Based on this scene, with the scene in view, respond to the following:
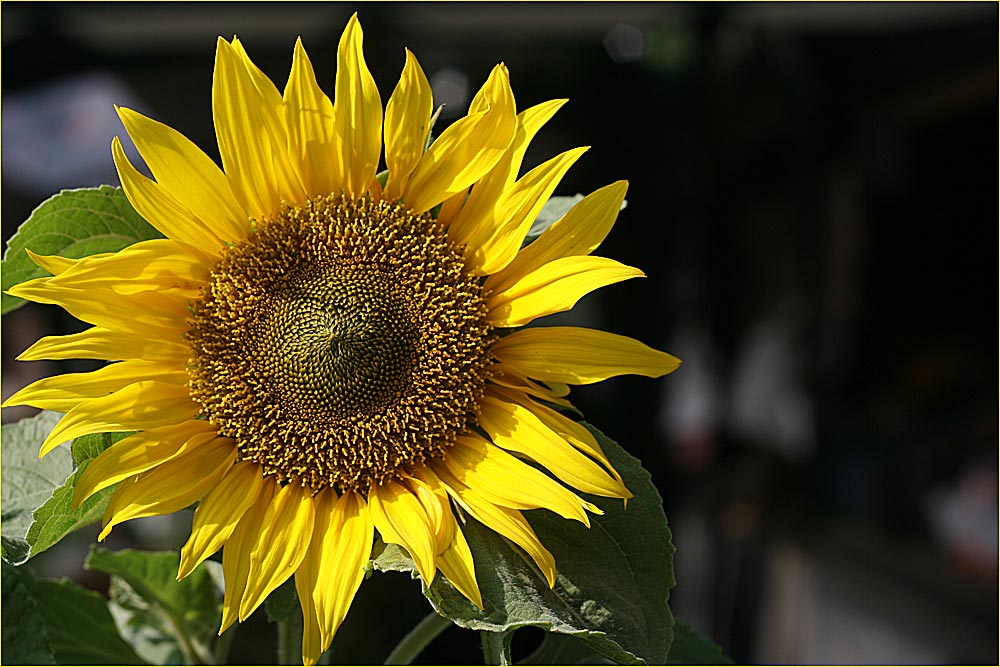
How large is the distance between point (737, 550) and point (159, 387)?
2577 millimetres

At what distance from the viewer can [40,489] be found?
18.6 inches

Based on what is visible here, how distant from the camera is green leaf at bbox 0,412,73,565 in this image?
458 mm

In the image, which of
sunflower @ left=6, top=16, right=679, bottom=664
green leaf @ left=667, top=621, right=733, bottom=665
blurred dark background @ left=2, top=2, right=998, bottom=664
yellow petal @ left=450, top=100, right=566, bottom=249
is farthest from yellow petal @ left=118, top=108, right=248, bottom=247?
blurred dark background @ left=2, top=2, right=998, bottom=664

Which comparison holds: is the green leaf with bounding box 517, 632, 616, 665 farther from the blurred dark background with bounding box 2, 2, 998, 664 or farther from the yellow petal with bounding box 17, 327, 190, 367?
the blurred dark background with bounding box 2, 2, 998, 664

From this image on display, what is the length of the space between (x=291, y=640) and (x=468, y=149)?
0.24 m

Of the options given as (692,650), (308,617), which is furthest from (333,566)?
(692,650)

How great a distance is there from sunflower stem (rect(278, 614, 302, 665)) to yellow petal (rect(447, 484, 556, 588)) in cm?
11

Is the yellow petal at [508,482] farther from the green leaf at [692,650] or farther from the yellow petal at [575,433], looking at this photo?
the green leaf at [692,650]

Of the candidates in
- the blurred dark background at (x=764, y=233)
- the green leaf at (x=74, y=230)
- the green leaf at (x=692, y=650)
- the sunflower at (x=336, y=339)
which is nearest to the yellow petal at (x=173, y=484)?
the sunflower at (x=336, y=339)

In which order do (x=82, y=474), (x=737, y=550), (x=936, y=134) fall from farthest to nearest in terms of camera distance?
(x=737, y=550), (x=936, y=134), (x=82, y=474)

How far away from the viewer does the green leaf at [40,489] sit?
0.41 metres

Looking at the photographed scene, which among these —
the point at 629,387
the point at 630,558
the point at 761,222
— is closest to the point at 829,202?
the point at 761,222

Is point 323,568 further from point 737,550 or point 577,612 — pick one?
point 737,550

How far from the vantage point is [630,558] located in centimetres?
44
